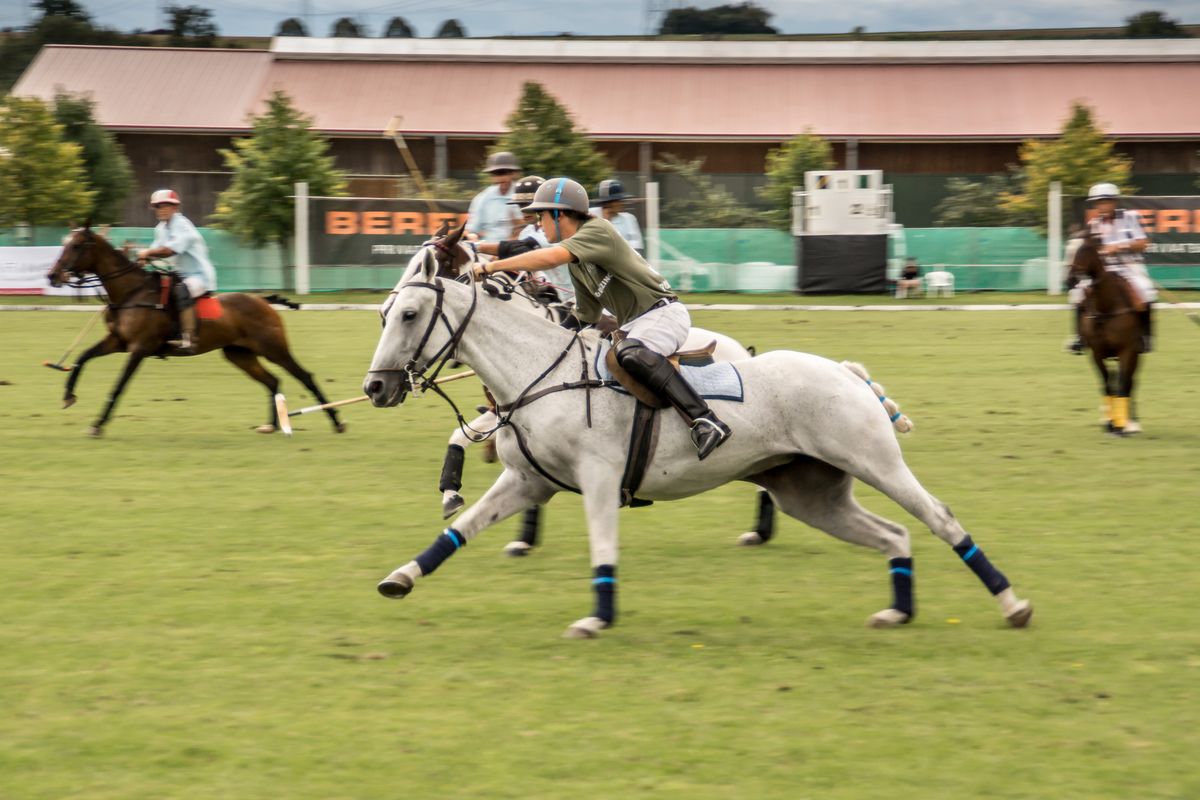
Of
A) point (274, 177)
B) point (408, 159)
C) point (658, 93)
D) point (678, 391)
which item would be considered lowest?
point (678, 391)

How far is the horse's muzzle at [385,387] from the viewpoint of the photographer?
7.34 m

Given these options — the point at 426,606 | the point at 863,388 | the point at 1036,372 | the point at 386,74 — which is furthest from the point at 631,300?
the point at 386,74

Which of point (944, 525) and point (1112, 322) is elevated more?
point (1112, 322)

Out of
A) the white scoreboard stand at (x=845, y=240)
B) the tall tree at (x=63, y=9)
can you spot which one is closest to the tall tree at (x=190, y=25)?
the tall tree at (x=63, y=9)

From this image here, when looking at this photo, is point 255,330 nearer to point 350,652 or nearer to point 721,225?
point 350,652

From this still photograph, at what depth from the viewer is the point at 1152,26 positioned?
81.4m

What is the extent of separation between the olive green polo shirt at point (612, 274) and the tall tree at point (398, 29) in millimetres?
71875

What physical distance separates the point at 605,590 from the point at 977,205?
122 ft

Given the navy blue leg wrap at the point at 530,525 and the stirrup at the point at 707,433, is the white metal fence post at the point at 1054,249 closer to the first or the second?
the navy blue leg wrap at the point at 530,525

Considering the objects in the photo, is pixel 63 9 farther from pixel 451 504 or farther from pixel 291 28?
pixel 451 504

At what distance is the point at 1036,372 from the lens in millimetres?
19344

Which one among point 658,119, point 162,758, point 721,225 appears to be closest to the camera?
point 162,758

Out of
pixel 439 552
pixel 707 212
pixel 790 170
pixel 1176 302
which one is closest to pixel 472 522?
pixel 439 552

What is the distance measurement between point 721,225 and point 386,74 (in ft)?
61.2
